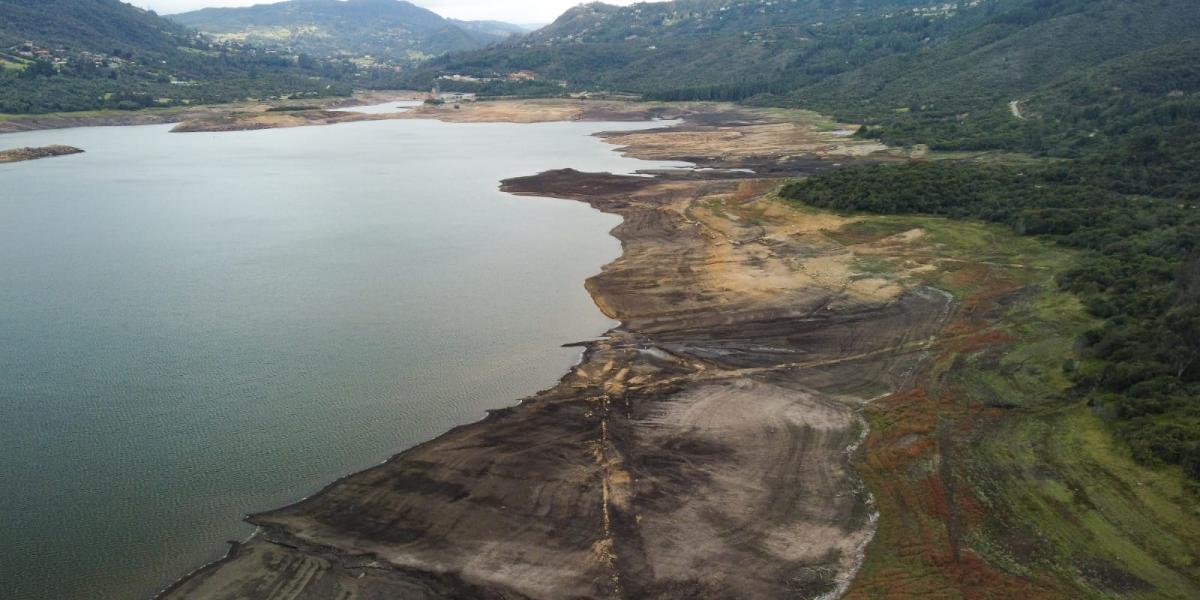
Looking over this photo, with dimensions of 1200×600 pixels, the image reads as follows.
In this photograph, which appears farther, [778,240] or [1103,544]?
[778,240]

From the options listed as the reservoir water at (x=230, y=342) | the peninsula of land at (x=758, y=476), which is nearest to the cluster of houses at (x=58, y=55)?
the reservoir water at (x=230, y=342)

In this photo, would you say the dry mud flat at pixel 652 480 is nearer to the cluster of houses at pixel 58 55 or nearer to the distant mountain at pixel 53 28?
the cluster of houses at pixel 58 55

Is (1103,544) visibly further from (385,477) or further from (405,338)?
(405,338)

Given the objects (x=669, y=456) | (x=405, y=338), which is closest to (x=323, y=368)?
(x=405, y=338)

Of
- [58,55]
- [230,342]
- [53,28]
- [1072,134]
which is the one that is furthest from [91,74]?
[1072,134]

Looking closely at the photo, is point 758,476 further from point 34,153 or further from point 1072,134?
point 34,153
